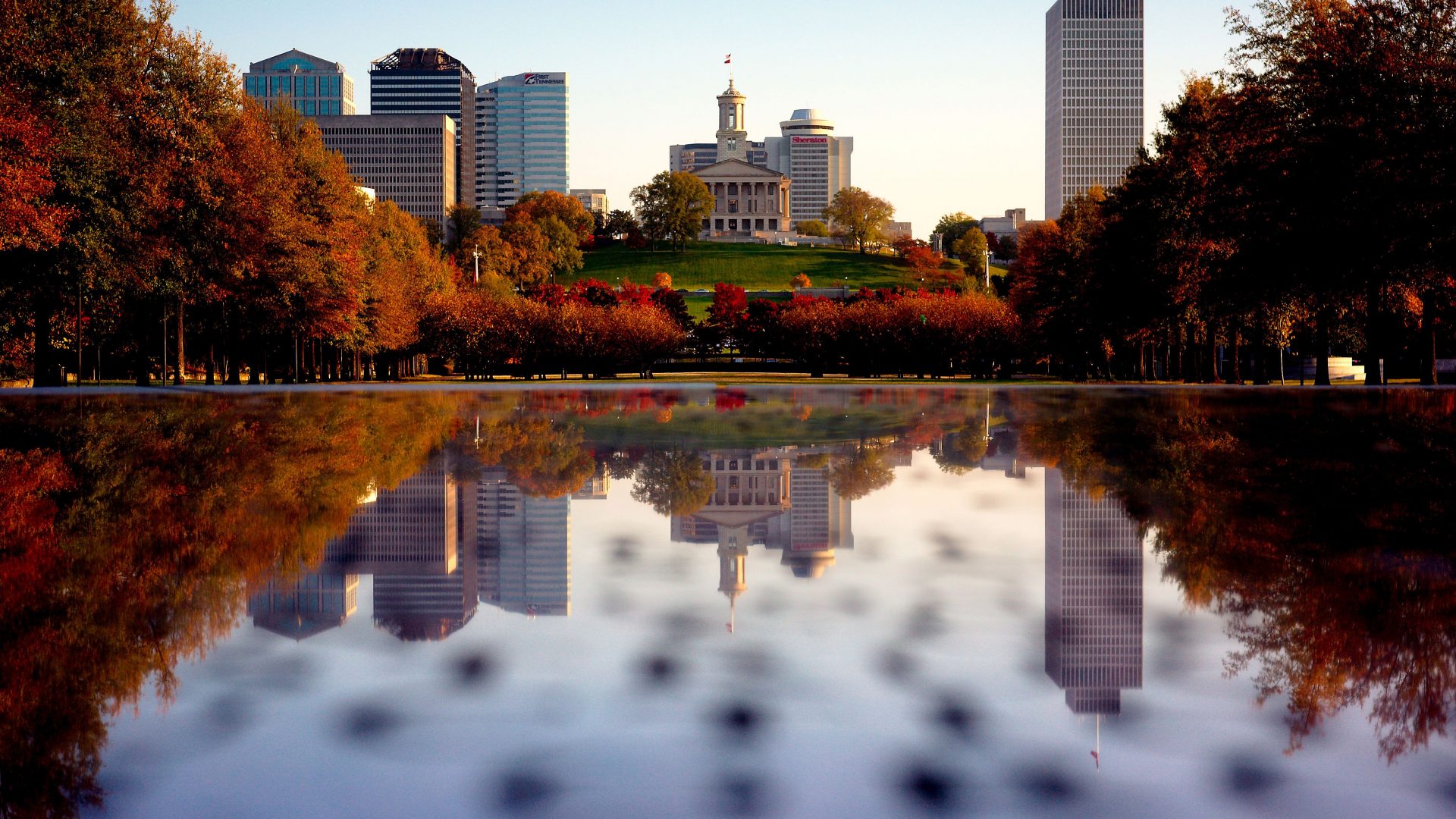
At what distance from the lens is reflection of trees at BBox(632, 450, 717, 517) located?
12461 mm

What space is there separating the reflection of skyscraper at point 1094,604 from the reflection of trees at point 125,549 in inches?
160

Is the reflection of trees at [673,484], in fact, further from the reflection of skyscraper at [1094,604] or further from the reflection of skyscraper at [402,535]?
the reflection of skyscraper at [1094,604]

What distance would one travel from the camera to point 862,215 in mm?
192875

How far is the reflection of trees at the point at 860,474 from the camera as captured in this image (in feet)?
45.8

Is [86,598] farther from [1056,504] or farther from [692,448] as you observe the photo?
[692,448]

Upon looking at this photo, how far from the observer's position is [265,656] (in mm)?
6367

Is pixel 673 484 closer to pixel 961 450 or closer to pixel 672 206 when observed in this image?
pixel 961 450

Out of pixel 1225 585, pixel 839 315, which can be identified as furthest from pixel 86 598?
pixel 839 315

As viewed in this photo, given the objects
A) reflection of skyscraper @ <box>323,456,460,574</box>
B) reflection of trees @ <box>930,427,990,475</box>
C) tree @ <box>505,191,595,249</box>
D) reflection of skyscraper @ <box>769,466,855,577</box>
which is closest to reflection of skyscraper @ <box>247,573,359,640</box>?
reflection of skyscraper @ <box>323,456,460,574</box>

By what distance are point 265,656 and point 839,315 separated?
63931 mm

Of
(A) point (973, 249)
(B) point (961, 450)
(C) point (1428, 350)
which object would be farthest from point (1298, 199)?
(A) point (973, 249)

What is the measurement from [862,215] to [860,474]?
181m

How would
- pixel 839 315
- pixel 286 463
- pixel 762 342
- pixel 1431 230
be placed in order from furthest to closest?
pixel 762 342, pixel 839 315, pixel 1431 230, pixel 286 463

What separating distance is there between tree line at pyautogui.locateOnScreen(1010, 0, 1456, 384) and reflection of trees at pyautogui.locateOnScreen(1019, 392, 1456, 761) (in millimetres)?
18391
